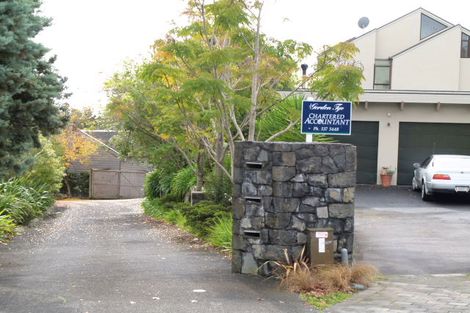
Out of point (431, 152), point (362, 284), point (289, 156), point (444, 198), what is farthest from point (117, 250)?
point (431, 152)

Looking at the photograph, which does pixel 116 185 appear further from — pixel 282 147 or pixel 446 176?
pixel 282 147

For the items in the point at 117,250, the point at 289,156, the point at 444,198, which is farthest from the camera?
the point at 444,198

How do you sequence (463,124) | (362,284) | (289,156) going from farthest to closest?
(463,124)
(289,156)
(362,284)

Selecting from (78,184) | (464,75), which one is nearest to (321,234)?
(464,75)

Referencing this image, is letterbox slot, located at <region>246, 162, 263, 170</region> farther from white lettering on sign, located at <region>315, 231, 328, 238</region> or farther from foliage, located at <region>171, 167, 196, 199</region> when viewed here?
foliage, located at <region>171, 167, 196, 199</region>

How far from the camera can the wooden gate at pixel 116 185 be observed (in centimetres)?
3900

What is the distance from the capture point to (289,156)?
892 cm

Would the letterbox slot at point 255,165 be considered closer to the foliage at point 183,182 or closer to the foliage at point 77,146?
the foliage at point 183,182

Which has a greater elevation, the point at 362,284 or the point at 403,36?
the point at 403,36

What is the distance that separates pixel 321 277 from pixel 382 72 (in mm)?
25457

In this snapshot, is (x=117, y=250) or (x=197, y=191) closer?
(x=117, y=250)

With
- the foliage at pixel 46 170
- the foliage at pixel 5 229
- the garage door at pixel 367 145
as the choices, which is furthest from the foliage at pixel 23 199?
the garage door at pixel 367 145

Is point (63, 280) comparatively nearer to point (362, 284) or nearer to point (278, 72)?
point (362, 284)

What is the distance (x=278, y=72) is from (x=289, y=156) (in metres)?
3.82
